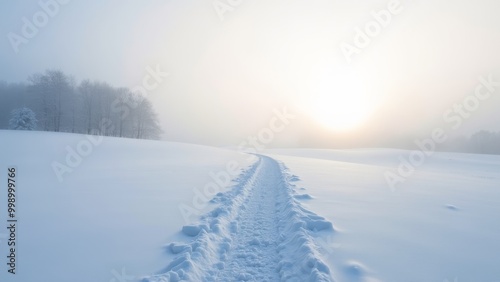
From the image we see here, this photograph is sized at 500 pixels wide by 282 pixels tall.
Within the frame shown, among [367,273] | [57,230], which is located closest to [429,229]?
[367,273]

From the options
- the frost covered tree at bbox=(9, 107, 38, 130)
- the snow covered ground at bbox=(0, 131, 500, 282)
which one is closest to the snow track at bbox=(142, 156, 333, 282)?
the snow covered ground at bbox=(0, 131, 500, 282)

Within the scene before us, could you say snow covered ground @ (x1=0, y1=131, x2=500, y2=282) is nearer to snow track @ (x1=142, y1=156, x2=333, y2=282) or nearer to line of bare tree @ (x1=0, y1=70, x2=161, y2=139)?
snow track @ (x1=142, y1=156, x2=333, y2=282)

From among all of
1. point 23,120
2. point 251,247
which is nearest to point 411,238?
point 251,247

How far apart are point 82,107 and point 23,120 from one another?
10318 millimetres

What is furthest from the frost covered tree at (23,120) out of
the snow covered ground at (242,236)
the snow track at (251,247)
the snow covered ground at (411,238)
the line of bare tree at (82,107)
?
the snow covered ground at (411,238)

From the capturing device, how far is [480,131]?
88000 millimetres

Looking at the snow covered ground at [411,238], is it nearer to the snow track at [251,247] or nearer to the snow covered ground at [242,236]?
the snow covered ground at [242,236]

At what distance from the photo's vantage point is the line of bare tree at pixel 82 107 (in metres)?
46.5

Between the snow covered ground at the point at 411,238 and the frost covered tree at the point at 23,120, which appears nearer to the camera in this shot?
the snow covered ground at the point at 411,238

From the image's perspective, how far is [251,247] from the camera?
5.37 meters

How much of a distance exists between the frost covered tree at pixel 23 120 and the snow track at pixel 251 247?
5240cm

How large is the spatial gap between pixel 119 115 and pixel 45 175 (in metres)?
48.7

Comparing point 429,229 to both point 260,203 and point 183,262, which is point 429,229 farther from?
point 183,262

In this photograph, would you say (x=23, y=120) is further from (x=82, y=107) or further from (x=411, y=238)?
(x=411, y=238)
